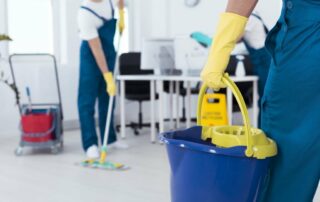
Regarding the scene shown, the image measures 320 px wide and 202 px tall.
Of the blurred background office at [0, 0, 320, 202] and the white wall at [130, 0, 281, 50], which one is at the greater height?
the white wall at [130, 0, 281, 50]

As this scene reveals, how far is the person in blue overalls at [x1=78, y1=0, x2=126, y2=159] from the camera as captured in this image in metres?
3.31

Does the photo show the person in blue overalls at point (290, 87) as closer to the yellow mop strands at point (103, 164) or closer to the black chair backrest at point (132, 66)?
the yellow mop strands at point (103, 164)

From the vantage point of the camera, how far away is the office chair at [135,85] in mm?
4680

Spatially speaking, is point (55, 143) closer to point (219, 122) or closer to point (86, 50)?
point (86, 50)

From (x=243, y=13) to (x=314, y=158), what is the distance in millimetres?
435

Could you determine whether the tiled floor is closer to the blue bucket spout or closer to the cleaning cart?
the cleaning cart

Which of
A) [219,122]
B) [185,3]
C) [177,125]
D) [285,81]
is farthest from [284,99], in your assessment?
[185,3]

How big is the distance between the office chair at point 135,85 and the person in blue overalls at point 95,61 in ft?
3.39

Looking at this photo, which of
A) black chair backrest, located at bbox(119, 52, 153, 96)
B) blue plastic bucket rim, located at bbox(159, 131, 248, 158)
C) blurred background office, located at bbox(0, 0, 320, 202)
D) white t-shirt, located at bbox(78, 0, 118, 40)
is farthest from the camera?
black chair backrest, located at bbox(119, 52, 153, 96)

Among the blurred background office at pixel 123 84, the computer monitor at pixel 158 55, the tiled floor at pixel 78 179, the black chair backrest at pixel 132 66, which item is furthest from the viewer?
the black chair backrest at pixel 132 66

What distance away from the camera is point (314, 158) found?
127 cm

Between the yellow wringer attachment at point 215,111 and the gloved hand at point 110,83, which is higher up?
the gloved hand at point 110,83

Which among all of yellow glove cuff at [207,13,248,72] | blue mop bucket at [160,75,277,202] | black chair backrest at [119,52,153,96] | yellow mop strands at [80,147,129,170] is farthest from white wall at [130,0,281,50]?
blue mop bucket at [160,75,277,202]

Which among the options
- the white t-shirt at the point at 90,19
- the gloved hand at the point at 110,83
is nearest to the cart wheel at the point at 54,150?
the gloved hand at the point at 110,83
